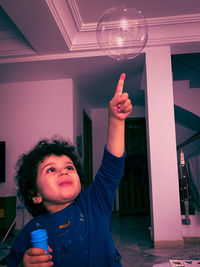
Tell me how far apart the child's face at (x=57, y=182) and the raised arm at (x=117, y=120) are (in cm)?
19

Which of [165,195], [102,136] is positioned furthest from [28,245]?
[102,136]

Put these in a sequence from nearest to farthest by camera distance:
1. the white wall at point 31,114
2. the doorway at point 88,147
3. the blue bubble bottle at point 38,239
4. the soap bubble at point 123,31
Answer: the blue bubble bottle at point 38,239 → the soap bubble at point 123,31 → the white wall at point 31,114 → the doorway at point 88,147

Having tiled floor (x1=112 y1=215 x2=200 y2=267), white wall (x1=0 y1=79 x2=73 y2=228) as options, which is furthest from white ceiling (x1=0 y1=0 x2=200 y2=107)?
tiled floor (x1=112 y1=215 x2=200 y2=267)

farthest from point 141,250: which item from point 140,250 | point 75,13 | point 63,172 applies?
point 75,13

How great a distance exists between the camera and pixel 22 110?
413 centimetres

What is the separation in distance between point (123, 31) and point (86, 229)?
35.1 inches

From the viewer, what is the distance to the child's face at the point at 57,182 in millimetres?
803

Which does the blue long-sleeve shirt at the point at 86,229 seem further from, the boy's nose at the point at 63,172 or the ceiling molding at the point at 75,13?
the ceiling molding at the point at 75,13

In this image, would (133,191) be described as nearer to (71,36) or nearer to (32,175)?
(71,36)

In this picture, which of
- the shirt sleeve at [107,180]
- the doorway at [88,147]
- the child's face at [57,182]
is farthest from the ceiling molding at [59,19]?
the doorway at [88,147]

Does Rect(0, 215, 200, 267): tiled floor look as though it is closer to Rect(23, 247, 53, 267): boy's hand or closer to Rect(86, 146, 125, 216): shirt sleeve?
Rect(86, 146, 125, 216): shirt sleeve

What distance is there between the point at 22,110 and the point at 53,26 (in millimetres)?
1822

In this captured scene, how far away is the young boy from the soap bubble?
50cm

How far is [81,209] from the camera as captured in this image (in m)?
0.82
